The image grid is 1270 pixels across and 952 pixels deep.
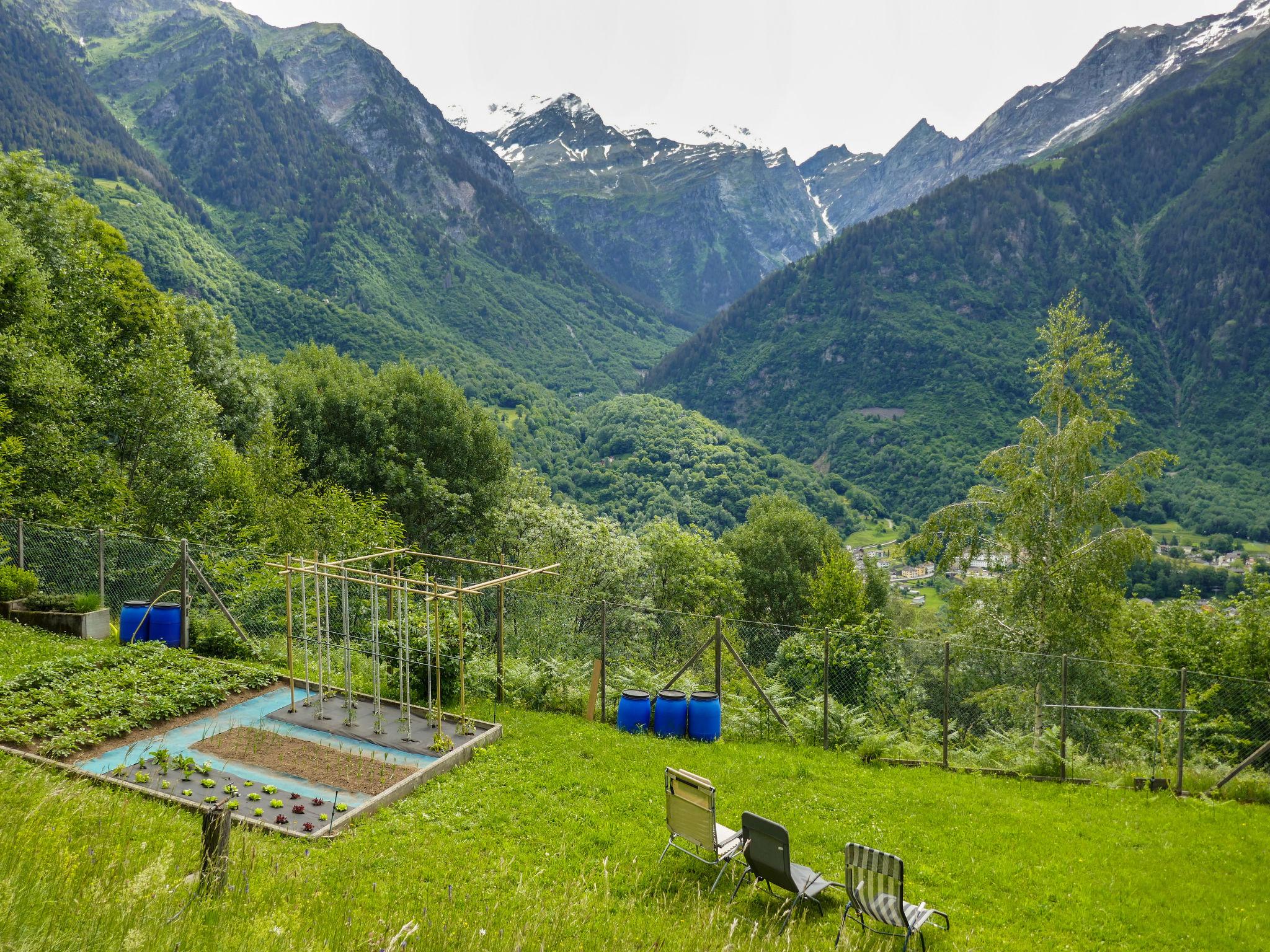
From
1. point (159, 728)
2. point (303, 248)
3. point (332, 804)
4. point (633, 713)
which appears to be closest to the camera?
point (332, 804)

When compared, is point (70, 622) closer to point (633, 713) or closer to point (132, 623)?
point (132, 623)

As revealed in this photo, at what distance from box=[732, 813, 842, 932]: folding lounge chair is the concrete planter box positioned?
1358cm

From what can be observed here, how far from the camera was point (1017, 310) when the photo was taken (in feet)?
538

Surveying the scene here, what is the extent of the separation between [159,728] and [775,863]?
8.90m

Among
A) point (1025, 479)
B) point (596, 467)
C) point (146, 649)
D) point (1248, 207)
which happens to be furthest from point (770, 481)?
point (1248, 207)

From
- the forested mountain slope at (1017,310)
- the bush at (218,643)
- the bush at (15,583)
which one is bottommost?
the bush at (218,643)

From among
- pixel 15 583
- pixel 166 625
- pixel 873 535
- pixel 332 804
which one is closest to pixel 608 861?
pixel 332 804

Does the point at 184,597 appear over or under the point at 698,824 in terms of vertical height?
over

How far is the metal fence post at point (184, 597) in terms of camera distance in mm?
13555

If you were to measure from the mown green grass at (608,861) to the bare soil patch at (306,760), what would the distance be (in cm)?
65

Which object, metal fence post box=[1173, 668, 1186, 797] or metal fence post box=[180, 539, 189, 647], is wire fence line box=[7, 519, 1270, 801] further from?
metal fence post box=[180, 539, 189, 647]

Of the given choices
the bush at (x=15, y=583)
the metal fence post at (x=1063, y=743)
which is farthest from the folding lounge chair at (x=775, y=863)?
the bush at (x=15, y=583)

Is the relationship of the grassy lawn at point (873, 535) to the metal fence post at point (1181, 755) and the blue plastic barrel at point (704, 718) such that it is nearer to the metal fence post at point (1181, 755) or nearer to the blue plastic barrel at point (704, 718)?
the metal fence post at point (1181, 755)

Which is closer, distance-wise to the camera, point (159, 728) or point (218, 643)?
point (159, 728)
